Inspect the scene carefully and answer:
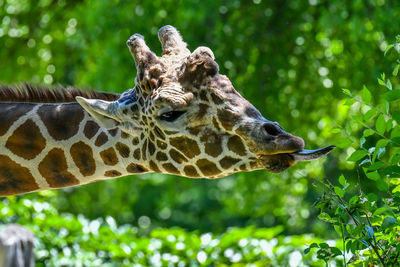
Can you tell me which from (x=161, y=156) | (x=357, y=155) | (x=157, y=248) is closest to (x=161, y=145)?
(x=161, y=156)

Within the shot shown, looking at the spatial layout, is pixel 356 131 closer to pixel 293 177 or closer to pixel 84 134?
pixel 293 177

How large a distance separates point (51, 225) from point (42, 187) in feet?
10.4

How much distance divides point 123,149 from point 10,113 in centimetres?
72

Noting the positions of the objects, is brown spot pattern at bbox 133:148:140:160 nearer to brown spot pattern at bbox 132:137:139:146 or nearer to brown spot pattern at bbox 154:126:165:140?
brown spot pattern at bbox 132:137:139:146

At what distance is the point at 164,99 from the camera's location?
3.29 meters

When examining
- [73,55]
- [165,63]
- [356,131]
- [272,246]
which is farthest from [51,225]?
[73,55]

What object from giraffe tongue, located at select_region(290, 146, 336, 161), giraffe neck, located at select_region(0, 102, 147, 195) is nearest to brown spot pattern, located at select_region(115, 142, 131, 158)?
giraffe neck, located at select_region(0, 102, 147, 195)

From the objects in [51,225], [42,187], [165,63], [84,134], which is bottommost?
[51,225]

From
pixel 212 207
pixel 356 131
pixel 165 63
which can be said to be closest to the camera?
pixel 165 63

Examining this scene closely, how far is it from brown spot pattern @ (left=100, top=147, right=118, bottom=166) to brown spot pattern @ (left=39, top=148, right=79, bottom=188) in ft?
0.69

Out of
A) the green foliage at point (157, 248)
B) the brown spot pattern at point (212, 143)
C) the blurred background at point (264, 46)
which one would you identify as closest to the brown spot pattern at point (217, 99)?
the brown spot pattern at point (212, 143)

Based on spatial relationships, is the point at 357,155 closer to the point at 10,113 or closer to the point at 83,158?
the point at 83,158

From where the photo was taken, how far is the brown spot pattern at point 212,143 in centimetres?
328

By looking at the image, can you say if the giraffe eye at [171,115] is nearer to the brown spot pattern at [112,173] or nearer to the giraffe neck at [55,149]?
the giraffe neck at [55,149]
